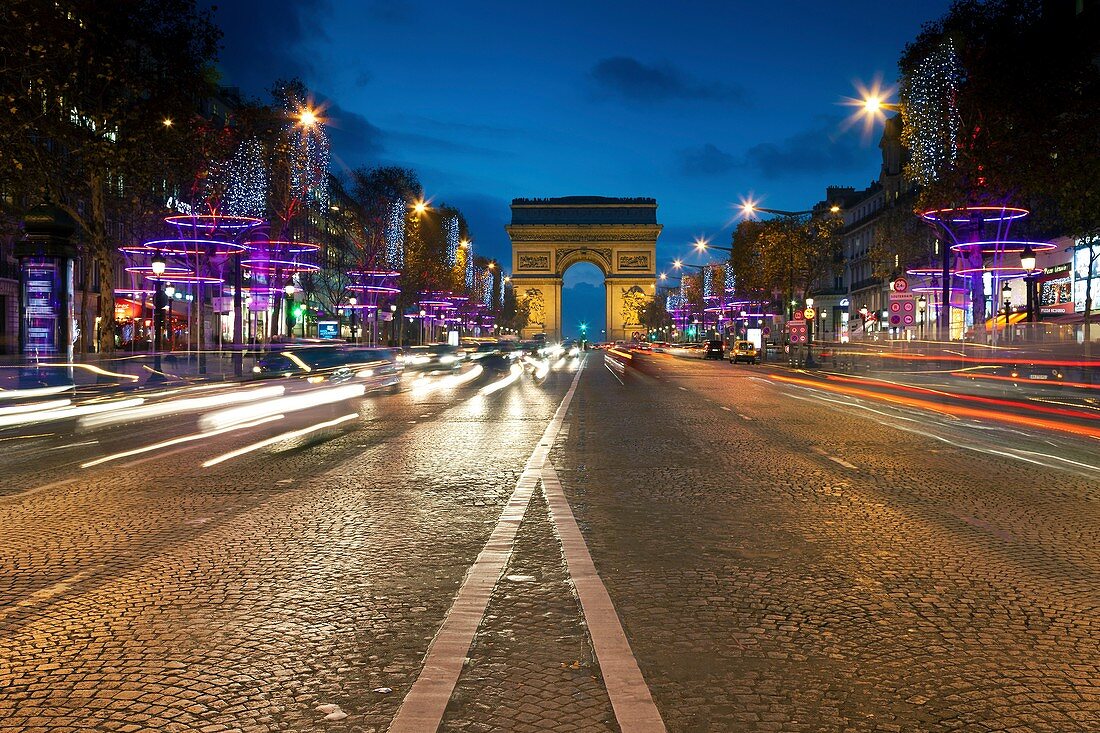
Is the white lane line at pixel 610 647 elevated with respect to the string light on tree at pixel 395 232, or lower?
lower

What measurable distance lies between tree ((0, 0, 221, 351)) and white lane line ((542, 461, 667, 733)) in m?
21.0

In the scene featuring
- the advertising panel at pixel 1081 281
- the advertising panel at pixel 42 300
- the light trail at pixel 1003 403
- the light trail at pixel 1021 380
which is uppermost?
the advertising panel at pixel 1081 281

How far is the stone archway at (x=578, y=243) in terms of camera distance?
14375 centimetres

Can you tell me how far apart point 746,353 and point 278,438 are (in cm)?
5322

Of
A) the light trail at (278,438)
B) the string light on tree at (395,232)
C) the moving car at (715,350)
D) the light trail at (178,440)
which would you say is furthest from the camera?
the moving car at (715,350)

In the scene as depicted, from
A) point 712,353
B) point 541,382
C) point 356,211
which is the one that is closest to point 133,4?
point 541,382

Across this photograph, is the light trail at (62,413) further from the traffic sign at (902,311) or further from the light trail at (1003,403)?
the traffic sign at (902,311)

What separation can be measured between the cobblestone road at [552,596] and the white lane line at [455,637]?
68 millimetres

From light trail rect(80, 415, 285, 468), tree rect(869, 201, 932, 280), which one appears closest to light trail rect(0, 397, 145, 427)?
light trail rect(80, 415, 285, 468)

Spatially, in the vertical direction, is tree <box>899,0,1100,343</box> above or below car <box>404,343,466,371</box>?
above

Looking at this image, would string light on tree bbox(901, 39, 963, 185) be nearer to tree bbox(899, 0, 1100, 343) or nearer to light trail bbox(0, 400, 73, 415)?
tree bbox(899, 0, 1100, 343)

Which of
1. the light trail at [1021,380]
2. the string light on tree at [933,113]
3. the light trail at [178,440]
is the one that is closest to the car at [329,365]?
the light trail at [178,440]

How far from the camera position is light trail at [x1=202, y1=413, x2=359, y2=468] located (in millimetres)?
11828

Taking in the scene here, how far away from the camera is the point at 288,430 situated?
1590 centimetres
